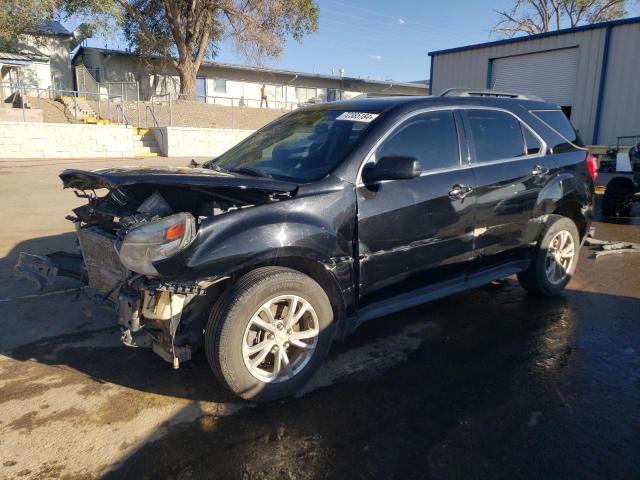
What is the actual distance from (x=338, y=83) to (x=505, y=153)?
3829 cm

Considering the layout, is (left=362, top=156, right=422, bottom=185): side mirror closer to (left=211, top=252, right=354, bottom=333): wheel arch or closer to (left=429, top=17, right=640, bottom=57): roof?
(left=211, top=252, right=354, bottom=333): wheel arch

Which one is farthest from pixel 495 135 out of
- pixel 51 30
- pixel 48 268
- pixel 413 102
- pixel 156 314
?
pixel 51 30

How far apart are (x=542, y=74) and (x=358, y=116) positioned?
17043 millimetres

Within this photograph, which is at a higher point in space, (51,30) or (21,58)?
(51,30)

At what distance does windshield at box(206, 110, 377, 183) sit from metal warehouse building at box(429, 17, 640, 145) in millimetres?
15138

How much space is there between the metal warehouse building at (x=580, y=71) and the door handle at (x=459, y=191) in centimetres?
1474

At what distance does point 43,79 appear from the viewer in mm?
30484

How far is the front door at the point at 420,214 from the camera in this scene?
344cm

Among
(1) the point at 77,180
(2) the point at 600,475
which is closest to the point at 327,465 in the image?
(2) the point at 600,475

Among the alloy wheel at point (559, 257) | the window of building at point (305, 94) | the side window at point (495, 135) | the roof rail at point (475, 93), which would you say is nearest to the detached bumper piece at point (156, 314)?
the side window at point (495, 135)

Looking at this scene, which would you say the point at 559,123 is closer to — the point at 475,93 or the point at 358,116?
the point at 475,93

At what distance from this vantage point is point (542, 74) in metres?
18.1

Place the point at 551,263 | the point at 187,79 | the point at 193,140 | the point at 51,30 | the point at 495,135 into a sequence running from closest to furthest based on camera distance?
1. the point at 495,135
2. the point at 551,263
3. the point at 193,140
4. the point at 187,79
5. the point at 51,30

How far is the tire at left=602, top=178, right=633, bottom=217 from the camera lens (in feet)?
31.2
